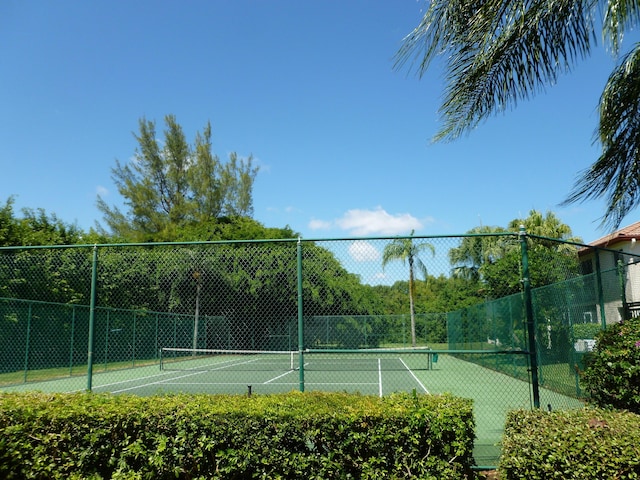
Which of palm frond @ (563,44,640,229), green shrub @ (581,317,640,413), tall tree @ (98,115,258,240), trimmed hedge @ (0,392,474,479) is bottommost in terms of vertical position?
trimmed hedge @ (0,392,474,479)

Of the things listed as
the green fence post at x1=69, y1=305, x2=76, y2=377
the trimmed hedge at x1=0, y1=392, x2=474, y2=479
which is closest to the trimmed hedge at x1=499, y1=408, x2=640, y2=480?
the trimmed hedge at x1=0, y1=392, x2=474, y2=479

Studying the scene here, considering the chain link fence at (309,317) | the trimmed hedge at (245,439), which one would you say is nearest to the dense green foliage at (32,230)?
the chain link fence at (309,317)

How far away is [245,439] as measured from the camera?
445 centimetres

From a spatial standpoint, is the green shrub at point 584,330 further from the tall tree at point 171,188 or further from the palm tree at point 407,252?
the tall tree at point 171,188

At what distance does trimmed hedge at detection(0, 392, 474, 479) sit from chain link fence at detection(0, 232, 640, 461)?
1174 mm

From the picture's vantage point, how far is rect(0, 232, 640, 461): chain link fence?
6789 mm

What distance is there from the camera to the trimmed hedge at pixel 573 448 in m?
3.59

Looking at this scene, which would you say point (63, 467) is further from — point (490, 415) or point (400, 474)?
point (490, 415)

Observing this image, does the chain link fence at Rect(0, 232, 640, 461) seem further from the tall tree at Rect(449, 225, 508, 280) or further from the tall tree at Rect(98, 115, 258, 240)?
the tall tree at Rect(98, 115, 258, 240)

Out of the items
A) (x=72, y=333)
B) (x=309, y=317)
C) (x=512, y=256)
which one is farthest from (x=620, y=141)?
(x=72, y=333)

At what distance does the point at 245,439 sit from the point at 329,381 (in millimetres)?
11663

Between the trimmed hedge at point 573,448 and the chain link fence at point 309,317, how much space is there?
1.31 m

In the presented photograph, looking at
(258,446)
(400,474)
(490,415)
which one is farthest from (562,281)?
(258,446)

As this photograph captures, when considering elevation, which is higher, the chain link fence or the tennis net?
the chain link fence
